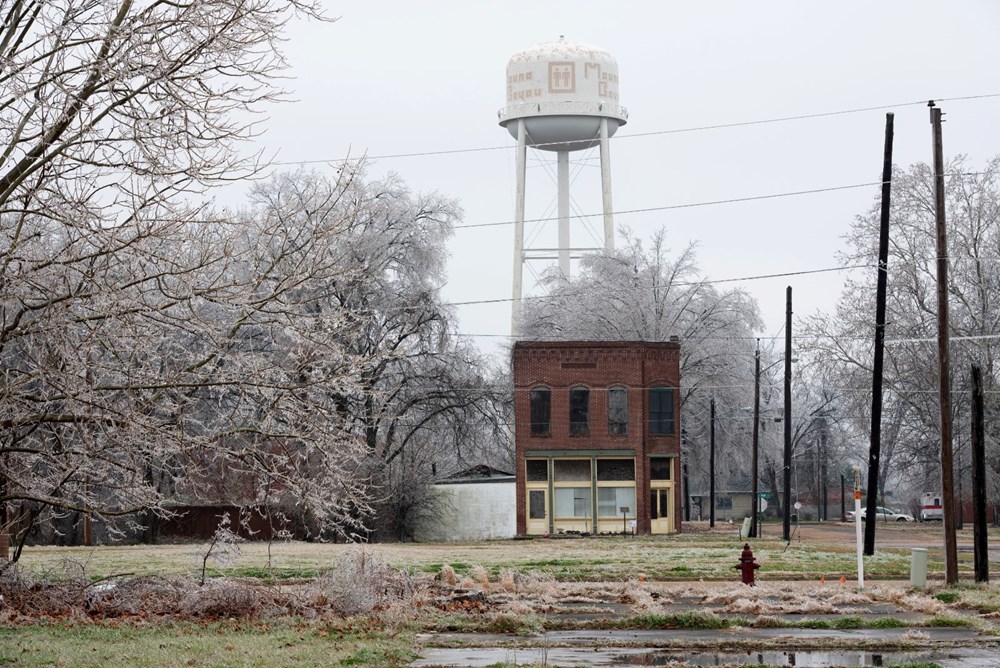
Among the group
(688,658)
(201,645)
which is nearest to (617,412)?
(688,658)

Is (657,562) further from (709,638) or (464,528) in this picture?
(464,528)

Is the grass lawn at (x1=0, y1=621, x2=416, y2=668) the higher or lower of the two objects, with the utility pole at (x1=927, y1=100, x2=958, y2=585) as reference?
lower

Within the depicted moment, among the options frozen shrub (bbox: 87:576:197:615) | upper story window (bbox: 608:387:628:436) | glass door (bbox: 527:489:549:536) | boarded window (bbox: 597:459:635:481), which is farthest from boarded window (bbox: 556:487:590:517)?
frozen shrub (bbox: 87:576:197:615)

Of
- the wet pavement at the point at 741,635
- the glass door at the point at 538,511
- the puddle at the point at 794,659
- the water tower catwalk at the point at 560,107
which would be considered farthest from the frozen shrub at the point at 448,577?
the water tower catwalk at the point at 560,107

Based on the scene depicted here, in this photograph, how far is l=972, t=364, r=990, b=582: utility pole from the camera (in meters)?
26.6

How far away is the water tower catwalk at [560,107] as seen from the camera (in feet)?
241

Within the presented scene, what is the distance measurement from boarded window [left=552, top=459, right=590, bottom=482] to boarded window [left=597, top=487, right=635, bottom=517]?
84cm

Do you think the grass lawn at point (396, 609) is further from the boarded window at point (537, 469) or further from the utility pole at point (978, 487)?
the boarded window at point (537, 469)

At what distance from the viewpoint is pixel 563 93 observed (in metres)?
73.4

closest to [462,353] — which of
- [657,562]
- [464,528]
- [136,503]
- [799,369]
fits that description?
[464,528]

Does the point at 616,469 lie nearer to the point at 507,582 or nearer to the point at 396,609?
the point at 507,582

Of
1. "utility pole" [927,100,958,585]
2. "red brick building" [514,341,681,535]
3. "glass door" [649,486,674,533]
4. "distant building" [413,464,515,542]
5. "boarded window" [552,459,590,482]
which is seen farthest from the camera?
"distant building" [413,464,515,542]

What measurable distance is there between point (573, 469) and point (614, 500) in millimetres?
2024

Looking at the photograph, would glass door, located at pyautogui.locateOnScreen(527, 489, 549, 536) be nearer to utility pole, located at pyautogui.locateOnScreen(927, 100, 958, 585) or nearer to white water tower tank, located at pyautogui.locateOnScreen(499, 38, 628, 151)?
white water tower tank, located at pyautogui.locateOnScreen(499, 38, 628, 151)
